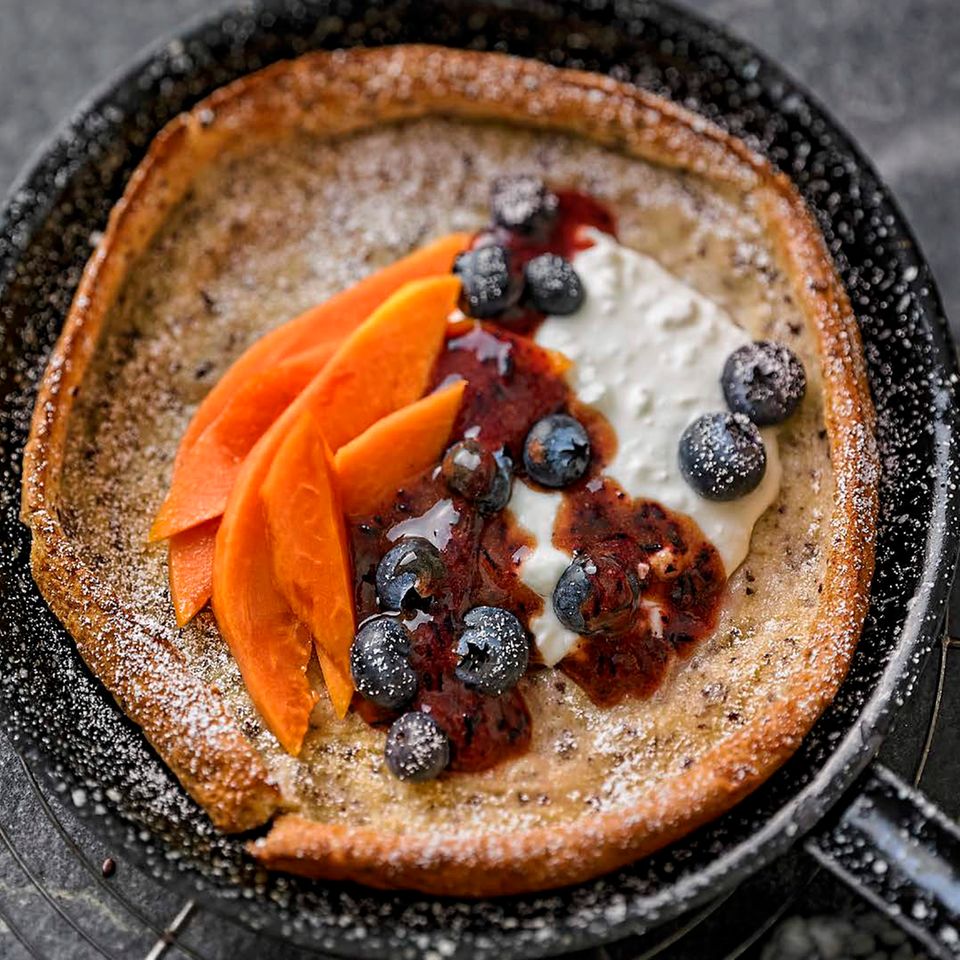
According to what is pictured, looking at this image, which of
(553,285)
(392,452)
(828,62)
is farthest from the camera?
(828,62)

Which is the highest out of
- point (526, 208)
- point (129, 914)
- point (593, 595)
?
point (526, 208)

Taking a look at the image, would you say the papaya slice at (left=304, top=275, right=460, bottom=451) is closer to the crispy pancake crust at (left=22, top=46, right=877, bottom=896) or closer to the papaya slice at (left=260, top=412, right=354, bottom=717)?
the papaya slice at (left=260, top=412, right=354, bottom=717)

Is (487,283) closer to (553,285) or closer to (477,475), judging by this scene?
(553,285)

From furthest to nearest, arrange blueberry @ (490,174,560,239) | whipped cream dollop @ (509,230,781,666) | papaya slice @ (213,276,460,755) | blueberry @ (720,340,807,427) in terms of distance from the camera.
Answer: blueberry @ (490,174,560,239), blueberry @ (720,340,807,427), whipped cream dollop @ (509,230,781,666), papaya slice @ (213,276,460,755)

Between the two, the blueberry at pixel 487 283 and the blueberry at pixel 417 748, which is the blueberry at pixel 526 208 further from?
the blueberry at pixel 417 748

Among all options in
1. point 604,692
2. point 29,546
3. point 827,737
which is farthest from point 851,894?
point 29,546

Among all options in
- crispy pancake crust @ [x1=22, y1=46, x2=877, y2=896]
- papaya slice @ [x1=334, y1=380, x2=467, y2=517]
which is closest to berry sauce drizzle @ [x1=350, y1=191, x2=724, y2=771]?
papaya slice @ [x1=334, y1=380, x2=467, y2=517]

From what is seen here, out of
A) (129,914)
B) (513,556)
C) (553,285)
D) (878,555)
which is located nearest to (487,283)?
(553,285)

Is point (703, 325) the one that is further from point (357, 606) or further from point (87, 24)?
point (87, 24)
